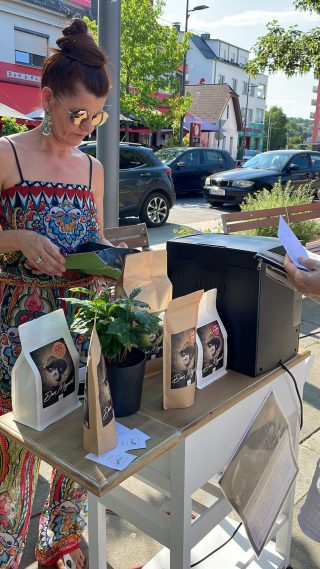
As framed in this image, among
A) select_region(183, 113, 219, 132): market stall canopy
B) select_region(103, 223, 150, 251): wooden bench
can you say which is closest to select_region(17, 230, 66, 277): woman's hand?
select_region(103, 223, 150, 251): wooden bench

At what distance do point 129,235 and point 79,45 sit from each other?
2.05 m

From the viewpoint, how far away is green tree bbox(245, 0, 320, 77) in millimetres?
6571

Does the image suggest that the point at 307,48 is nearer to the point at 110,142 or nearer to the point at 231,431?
the point at 110,142

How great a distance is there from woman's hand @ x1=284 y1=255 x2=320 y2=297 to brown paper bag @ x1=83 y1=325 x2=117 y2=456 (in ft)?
1.84

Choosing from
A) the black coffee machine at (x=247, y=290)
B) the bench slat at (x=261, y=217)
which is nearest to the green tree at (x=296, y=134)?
the bench slat at (x=261, y=217)

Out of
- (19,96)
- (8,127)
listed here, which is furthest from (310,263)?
(19,96)

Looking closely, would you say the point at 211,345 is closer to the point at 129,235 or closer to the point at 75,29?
the point at 75,29

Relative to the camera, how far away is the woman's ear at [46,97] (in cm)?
149

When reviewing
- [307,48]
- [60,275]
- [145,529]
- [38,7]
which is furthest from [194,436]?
[38,7]

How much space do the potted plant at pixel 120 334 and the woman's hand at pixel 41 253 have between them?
20 cm

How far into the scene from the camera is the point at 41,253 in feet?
4.52

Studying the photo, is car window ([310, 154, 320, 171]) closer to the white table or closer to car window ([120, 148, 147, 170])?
car window ([120, 148, 147, 170])

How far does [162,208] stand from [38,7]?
38.1 ft

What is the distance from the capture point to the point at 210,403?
1351mm
